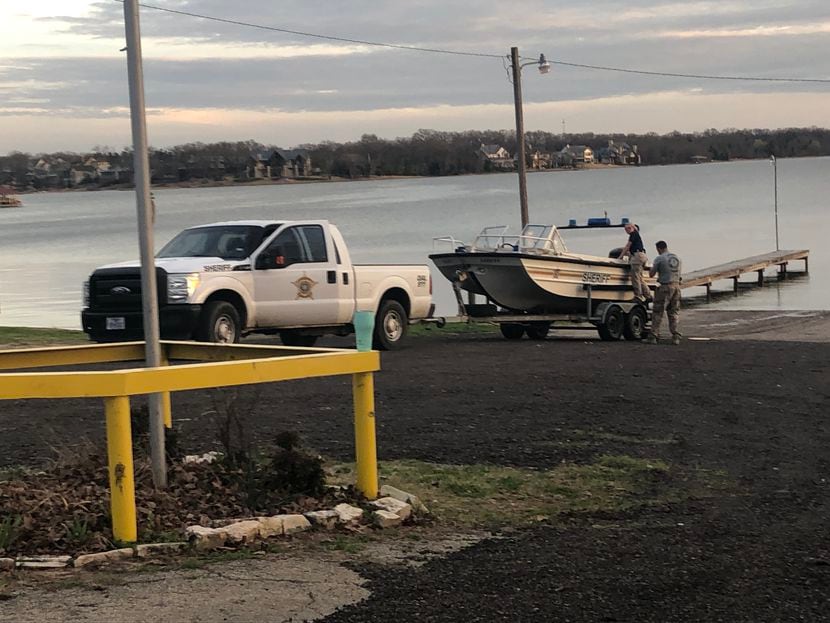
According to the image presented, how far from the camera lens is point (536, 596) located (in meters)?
6.36

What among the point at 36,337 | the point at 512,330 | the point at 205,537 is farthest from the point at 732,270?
the point at 205,537

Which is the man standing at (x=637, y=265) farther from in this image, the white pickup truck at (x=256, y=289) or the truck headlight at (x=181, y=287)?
the truck headlight at (x=181, y=287)

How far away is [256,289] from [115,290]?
201 cm

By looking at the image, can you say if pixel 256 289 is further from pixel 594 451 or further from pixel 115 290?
pixel 594 451

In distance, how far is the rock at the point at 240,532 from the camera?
23.3ft

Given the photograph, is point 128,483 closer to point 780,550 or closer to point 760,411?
point 780,550

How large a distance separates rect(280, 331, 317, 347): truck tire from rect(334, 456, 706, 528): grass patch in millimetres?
9590

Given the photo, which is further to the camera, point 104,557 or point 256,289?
point 256,289

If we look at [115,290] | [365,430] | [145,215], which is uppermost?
[145,215]

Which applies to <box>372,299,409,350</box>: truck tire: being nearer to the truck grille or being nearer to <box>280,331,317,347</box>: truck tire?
<box>280,331,317,347</box>: truck tire

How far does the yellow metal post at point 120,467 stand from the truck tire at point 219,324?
1061 centimetres

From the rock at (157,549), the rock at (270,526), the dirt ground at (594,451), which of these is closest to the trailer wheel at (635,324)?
the dirt ground at (594,451)

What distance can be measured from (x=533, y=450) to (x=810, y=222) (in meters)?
83.7

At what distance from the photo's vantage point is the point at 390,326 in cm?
2045
